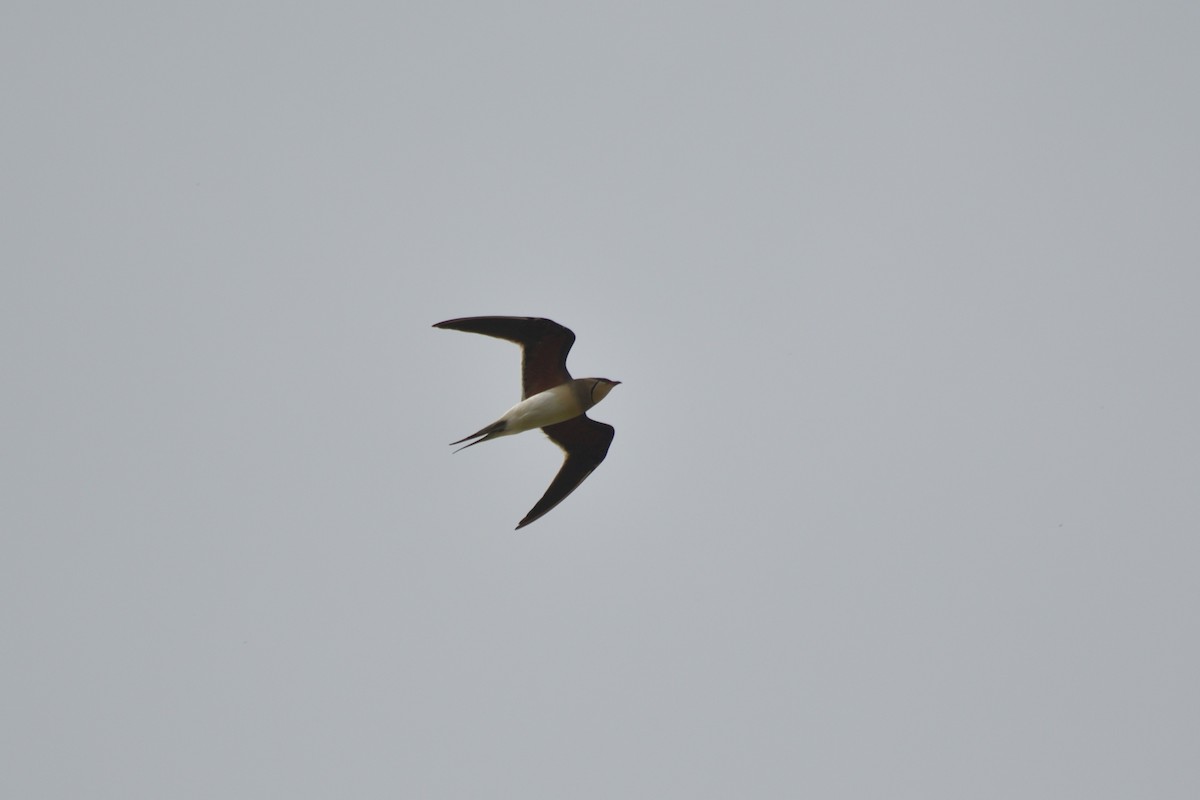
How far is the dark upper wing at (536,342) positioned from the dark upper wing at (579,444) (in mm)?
576

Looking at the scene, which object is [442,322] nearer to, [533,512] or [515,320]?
[515,320]

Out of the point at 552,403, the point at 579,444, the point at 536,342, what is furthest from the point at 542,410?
the point at 579,444

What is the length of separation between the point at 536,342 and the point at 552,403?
2.22 feet

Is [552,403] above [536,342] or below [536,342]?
below

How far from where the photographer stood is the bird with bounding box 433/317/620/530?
485 inches

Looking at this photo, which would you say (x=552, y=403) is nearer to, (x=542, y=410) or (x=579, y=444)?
(x=542, y=410)

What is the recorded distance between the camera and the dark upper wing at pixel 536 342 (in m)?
12.2

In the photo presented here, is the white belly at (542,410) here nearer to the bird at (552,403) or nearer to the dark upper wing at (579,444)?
the bird at (552,403)

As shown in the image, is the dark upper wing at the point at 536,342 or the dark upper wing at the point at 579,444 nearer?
the dark upper wing at the point at 536,342

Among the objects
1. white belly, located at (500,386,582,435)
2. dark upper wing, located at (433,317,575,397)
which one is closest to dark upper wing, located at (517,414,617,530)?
white belly, located at (500,386,582,435)

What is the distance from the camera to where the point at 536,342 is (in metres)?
12.6

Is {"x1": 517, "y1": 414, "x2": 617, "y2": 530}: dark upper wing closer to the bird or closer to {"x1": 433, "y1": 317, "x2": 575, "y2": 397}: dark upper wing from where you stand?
the bird

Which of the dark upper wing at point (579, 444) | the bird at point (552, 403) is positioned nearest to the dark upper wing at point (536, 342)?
the bird at point (552, 403)

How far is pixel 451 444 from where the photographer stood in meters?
11.6
